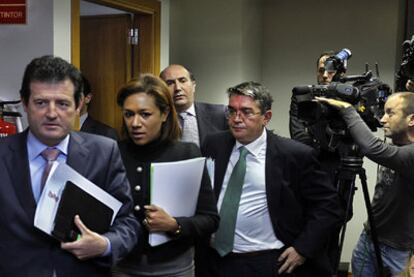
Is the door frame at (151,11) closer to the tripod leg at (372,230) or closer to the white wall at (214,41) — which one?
the white wall at (214,41)

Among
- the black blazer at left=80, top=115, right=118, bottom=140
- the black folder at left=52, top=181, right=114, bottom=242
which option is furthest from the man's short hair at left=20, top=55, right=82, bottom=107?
the black blazer at left=80, top=115, right=118, bottom=140

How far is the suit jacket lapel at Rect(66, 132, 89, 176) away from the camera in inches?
46.3

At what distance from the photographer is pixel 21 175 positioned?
112 cm

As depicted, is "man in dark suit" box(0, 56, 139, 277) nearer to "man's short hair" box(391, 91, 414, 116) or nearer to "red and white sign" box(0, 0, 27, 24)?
"man's short hair" box(391, 91, 414, 116)

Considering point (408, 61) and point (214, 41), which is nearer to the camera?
point (408, 61)

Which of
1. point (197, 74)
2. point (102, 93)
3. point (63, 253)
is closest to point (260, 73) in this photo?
point (197, 74)

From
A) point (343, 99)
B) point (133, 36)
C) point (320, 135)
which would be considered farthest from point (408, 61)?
point (133, 36)

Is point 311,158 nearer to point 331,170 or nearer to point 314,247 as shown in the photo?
point 314,247

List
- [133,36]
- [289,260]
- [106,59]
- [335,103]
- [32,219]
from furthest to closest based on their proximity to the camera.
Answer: [106,59], [133,36], [335,103], [289,260], [32,219]

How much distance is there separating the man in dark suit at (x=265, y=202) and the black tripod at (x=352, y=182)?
235 mm

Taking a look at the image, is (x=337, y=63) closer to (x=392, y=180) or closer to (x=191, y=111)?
(x=392, y=180)

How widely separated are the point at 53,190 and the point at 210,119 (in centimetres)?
145

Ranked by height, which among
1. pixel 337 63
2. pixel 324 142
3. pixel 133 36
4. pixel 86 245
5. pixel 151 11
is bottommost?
pixel 86 245

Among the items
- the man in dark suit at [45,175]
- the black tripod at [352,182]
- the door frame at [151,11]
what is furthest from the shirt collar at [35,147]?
the door frame at [151,11]
